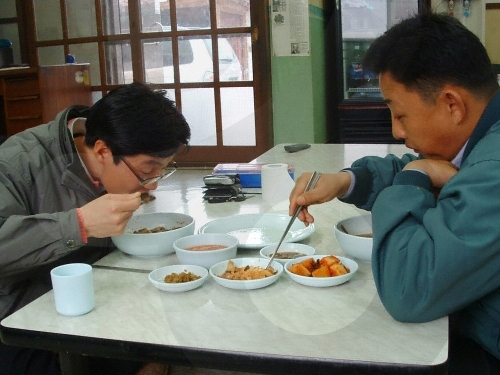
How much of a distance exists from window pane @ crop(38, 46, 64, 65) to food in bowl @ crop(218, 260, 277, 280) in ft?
10.7

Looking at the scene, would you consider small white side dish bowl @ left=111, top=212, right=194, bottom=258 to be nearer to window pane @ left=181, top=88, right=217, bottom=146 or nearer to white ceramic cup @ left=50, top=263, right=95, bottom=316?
white ceramic cup @ left=50, top=263, right=95, bottom=316

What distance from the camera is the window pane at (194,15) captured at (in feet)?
14.3

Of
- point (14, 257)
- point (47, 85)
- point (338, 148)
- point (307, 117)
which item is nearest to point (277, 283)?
point (14, 257)

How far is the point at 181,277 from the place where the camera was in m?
1.06

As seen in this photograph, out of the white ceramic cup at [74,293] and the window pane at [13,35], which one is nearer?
the white ceramic cup at [74,293]

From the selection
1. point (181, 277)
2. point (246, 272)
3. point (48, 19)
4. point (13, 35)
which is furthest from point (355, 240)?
point (13, 35)

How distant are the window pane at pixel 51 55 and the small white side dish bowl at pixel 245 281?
3243mm

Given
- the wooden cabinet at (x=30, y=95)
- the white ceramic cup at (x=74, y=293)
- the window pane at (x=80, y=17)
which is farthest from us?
the wooden cabinet at (x=30, y=95)

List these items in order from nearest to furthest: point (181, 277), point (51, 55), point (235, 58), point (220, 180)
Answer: point (181, 277)
point (220, 180)
point (51, 55)
point (235, 58)

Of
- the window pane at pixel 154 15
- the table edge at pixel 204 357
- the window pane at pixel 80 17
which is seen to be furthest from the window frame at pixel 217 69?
the table edge at pixel 204 357

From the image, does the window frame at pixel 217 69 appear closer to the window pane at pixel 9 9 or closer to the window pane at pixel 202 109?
the window pane at pixel 202 109

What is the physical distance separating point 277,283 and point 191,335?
0.26 metres

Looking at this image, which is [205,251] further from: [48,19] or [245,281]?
[48,19]

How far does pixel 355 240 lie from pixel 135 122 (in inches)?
24.0
